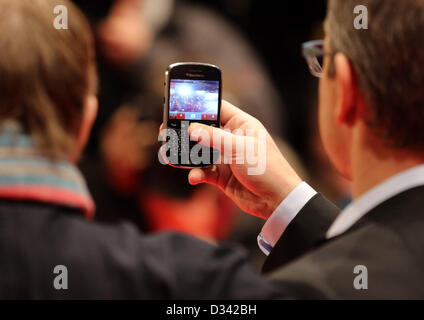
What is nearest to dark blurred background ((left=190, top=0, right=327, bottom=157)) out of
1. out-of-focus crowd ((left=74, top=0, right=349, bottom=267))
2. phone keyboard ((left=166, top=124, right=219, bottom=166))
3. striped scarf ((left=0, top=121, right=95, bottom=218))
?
out-of-focus crowd ((left=74, top=0, right=349, bottom=267))

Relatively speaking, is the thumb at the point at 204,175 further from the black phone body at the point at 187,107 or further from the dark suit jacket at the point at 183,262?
the dark suit jacket at the point at 183,262

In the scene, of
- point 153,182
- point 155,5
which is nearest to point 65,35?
point 153,182

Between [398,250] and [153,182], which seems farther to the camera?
[153,182]

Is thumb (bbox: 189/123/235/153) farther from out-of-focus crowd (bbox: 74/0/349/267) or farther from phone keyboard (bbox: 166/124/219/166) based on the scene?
out-of-focus crowd (bbox: 74/0/349/267)

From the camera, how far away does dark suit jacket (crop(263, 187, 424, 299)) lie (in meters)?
0.69

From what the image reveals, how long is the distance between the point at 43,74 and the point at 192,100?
10.5 inches

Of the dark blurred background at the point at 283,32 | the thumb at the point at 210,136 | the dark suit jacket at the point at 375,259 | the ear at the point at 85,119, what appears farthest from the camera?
the dark blurred background at the point at 283,32

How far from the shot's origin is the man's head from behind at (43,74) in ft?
2.42

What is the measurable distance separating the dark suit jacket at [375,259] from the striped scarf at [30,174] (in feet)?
0.89

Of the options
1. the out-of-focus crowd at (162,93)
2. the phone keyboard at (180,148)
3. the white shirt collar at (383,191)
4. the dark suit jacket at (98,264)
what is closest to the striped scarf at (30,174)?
the dark suit jacket at (98,264)

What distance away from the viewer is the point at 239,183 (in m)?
1.06
